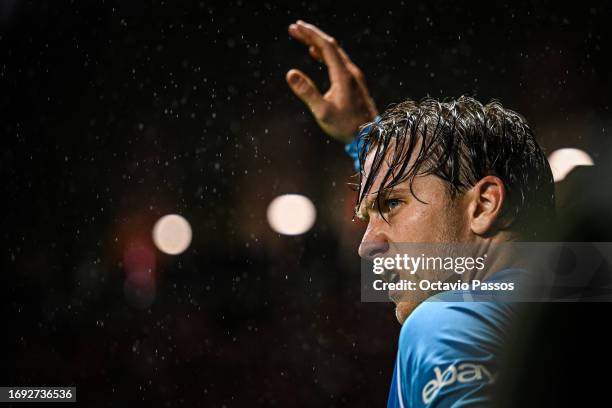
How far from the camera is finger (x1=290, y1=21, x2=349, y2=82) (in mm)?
1669

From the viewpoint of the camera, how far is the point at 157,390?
17.5 feet

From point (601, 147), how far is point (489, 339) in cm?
471

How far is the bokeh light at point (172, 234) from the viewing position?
685cm

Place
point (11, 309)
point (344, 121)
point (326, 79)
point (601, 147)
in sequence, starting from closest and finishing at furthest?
1. point (344, 121)
2. point (601, 147)
3. point (11, 309)
4. point (326, 79)

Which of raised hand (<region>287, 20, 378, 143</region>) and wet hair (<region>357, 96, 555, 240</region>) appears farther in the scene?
raised hand (<region>287, 20, 378, 143</region>)

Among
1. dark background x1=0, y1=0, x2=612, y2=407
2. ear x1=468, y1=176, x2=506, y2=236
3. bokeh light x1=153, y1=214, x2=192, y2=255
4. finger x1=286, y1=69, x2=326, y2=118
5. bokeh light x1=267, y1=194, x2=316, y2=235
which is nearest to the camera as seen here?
ear x1=468, y1=176, x2=506, y2=236

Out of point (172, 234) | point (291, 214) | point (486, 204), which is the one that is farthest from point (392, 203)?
point (172, 234)

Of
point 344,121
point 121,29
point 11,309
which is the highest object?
point 121,29

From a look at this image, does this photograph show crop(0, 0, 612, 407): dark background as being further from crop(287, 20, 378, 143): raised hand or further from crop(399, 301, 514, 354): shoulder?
crop(399, 301, 514, 354): shoulder

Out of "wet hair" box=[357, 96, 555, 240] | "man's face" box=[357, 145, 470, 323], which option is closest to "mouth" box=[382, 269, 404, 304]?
"man's face" box=[357, 145, 470, 323]

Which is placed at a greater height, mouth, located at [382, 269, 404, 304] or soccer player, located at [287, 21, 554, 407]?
soccer player, located at [287, 21, 554, 407]

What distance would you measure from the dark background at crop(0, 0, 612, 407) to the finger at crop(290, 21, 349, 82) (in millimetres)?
3417

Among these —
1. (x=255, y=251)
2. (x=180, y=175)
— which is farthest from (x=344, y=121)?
(x=180, y=175)

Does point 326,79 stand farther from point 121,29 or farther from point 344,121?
point 344,121
